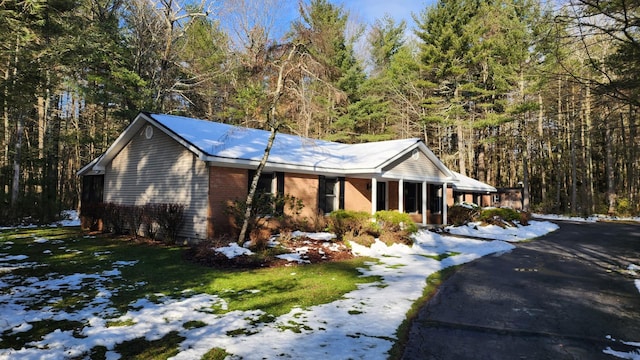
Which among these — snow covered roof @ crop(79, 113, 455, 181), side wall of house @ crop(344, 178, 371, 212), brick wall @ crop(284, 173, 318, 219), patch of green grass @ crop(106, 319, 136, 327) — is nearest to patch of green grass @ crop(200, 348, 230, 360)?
patch of green grass @ crop(106, 319, 136, 327)

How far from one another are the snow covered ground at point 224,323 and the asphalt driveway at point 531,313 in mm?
429

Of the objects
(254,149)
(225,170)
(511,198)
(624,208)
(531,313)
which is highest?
(254,149)

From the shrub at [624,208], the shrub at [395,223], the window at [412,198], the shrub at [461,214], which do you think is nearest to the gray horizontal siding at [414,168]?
the window at [412,198]

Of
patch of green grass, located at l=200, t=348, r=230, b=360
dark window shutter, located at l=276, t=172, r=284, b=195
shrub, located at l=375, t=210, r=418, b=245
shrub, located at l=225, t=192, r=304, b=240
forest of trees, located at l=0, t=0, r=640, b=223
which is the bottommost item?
patch of green grass, located at l=200, t=348, r=230, b=360

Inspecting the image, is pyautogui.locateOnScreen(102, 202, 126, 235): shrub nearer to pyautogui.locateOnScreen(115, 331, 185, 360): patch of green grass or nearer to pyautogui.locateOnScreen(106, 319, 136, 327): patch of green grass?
pyautogui.locateOnScreen(106, 319, 136, 327): patch of green grass

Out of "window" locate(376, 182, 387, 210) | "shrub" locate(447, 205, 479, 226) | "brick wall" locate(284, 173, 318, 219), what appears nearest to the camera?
"brick wall" locate(284, 173, 318, 219)

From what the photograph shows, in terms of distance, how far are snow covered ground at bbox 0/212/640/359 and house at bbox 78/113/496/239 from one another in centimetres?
469

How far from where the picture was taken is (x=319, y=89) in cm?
1142

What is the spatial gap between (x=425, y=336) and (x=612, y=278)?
6461mm

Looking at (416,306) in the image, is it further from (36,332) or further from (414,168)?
(414,168)

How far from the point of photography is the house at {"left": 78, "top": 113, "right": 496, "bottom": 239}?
39.8ft

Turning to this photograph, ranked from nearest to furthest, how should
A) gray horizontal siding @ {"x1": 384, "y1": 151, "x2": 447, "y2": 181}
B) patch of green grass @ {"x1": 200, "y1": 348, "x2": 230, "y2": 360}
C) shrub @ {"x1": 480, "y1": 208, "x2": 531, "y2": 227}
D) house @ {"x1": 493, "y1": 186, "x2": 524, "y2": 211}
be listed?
patch of green grass @ {"x1": 200, "y1": 348, "x2": 230, "y2": 360} < gray horizontal siding @ {"x1": 384, "y1": 151, "x2": 447, "y2": 181} < shrub @ {"x1": 480, "y1": 208, "x2": 531, "y2": 227} < house @ {"x1": 493, "y1": 186, "x2": 524, "y2": 211}

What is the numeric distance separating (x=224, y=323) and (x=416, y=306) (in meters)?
3.03

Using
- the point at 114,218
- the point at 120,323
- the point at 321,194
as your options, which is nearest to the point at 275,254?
the point at 120,323
